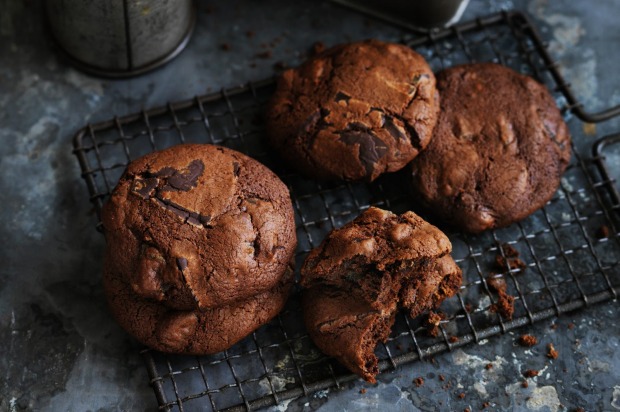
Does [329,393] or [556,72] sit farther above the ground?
[556,72]

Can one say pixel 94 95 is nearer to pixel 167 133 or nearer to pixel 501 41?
pixel 167 133

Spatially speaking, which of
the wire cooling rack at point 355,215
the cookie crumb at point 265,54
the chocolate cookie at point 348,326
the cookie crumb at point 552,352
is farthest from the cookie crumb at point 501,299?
the cookie crumb at point 265,54

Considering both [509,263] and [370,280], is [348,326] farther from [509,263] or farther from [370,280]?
[509,263]

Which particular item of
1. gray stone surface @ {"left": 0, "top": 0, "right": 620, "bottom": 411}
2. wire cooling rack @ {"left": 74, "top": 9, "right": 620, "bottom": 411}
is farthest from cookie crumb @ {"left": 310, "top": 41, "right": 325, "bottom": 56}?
wire cooling rack @ {"left": 74, "top": 9, "right": 620, "bottom": 411}

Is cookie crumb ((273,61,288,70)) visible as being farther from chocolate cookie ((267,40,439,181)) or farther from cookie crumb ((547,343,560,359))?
cookie crumb ((547,343,560,359))

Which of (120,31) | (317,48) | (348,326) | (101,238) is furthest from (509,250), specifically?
(120,31)

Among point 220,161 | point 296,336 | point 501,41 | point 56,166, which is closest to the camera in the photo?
point 220,161

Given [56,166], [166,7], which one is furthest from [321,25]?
[56,166]
